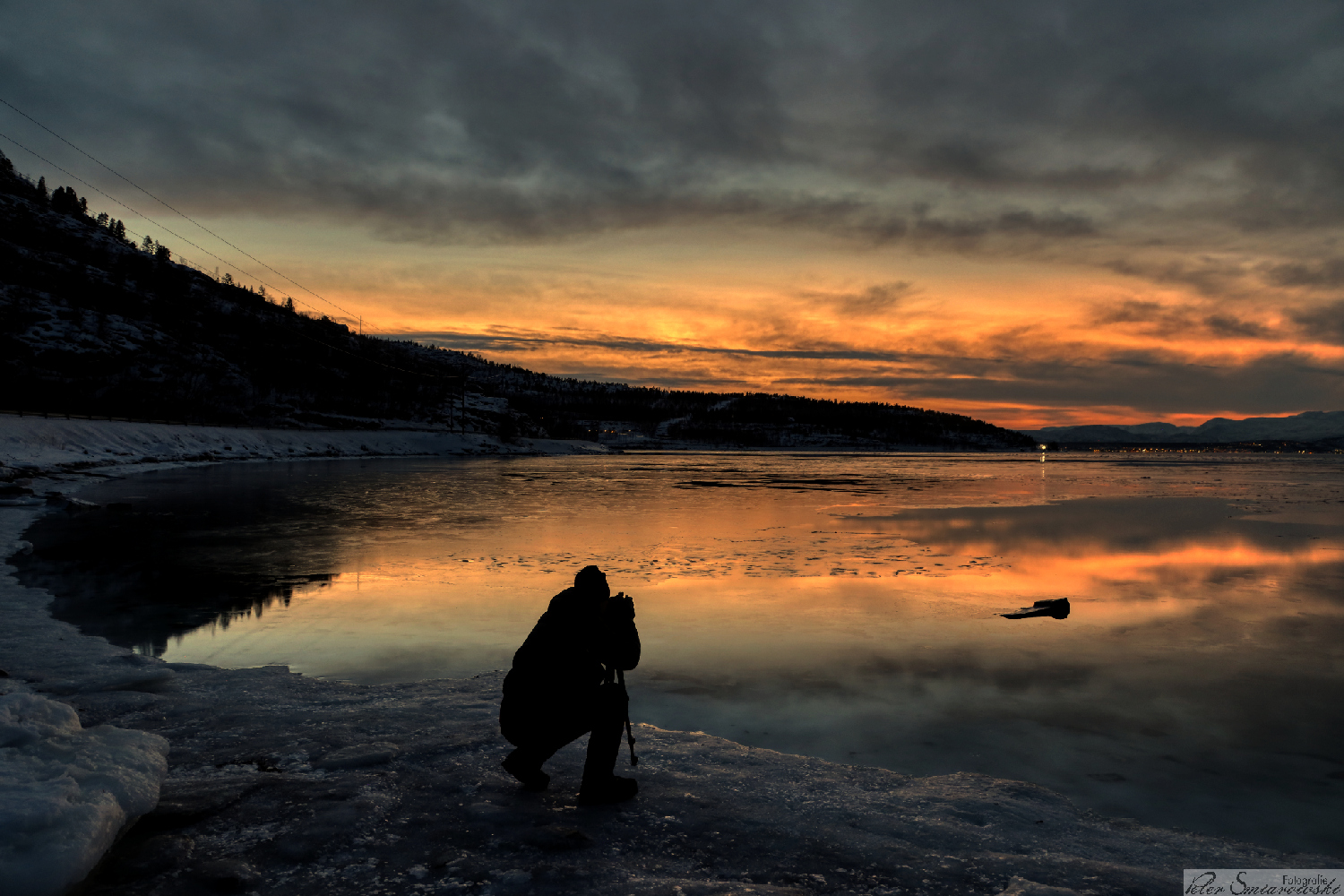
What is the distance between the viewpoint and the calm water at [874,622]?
6.15 metres

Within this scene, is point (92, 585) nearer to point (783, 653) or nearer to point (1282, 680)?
point (783, 653)

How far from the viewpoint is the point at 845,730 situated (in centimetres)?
657

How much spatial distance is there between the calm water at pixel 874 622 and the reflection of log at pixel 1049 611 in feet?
0.69

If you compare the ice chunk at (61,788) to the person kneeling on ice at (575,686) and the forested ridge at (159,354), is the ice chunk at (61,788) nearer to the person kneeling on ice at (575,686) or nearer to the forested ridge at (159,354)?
the person kneeling on ice at (575,686)

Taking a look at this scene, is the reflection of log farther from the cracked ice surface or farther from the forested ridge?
the forested ridge

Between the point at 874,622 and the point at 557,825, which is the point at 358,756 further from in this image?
the point at 874,622

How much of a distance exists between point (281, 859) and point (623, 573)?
10035 mm

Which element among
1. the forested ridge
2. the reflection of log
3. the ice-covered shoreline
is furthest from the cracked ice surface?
the forested ridge

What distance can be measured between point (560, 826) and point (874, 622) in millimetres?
7118

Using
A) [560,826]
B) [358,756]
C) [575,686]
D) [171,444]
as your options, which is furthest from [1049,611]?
[171,444]

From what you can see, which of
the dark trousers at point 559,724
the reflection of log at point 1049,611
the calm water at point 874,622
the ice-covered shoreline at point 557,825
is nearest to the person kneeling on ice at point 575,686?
the dark trousers at point 559,724

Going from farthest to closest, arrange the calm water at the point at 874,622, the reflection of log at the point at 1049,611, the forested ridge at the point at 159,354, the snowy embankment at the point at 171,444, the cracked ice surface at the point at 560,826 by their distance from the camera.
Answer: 1. the forested ridge at the point at 159,354
2. the snowy embankment at the point at 171,444
3. the reflection of log at the point at 1049,611
4. the calm water at the point at 874,622
5. the cracked ice surface at the point at 560,826

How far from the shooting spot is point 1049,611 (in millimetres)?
10945

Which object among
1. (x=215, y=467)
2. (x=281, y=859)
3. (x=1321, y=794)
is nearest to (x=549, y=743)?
(x=281, y=859)
